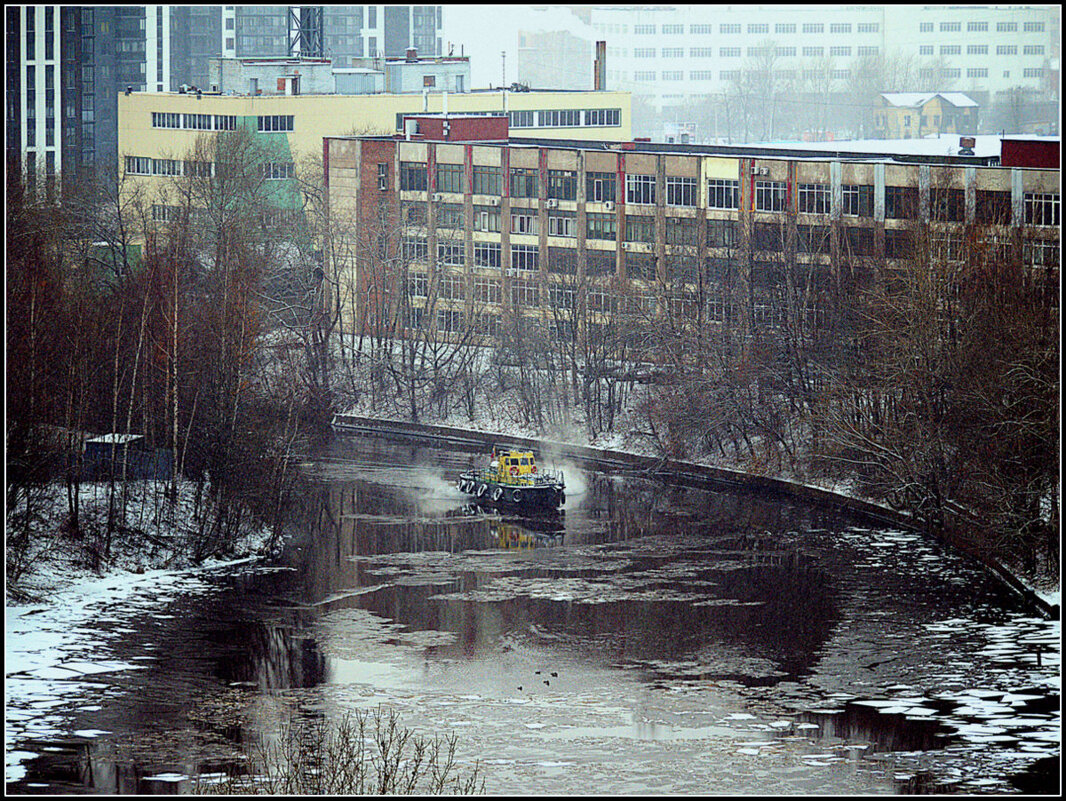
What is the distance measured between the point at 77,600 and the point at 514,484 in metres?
13.3

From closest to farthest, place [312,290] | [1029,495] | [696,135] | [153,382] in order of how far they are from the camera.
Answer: [1029,495], [153,382], [312,290], [696,135]

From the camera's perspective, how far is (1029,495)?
32562 mm

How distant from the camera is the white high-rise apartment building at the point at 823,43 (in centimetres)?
13850

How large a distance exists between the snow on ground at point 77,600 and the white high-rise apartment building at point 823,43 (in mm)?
110801

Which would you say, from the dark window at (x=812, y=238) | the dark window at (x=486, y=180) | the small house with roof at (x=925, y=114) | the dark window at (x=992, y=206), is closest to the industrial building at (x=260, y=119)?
the dark window at (x=486, y=180)

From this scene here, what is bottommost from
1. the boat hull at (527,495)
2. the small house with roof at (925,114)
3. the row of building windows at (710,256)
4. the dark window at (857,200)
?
the boat hull at (527,495)

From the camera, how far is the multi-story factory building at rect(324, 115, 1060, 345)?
48844 millimetres

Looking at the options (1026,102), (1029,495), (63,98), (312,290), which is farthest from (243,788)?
(1026,102)

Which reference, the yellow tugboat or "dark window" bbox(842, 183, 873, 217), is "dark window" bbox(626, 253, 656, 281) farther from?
the yellow tugboat

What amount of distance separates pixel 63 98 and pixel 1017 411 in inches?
2880

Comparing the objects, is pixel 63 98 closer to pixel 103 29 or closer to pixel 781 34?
pixel 103 29

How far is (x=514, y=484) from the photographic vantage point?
1634 inches

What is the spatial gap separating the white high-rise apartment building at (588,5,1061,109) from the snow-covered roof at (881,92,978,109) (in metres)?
7.72

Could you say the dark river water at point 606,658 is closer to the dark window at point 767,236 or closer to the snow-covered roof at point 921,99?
the dark window at point 767,236
